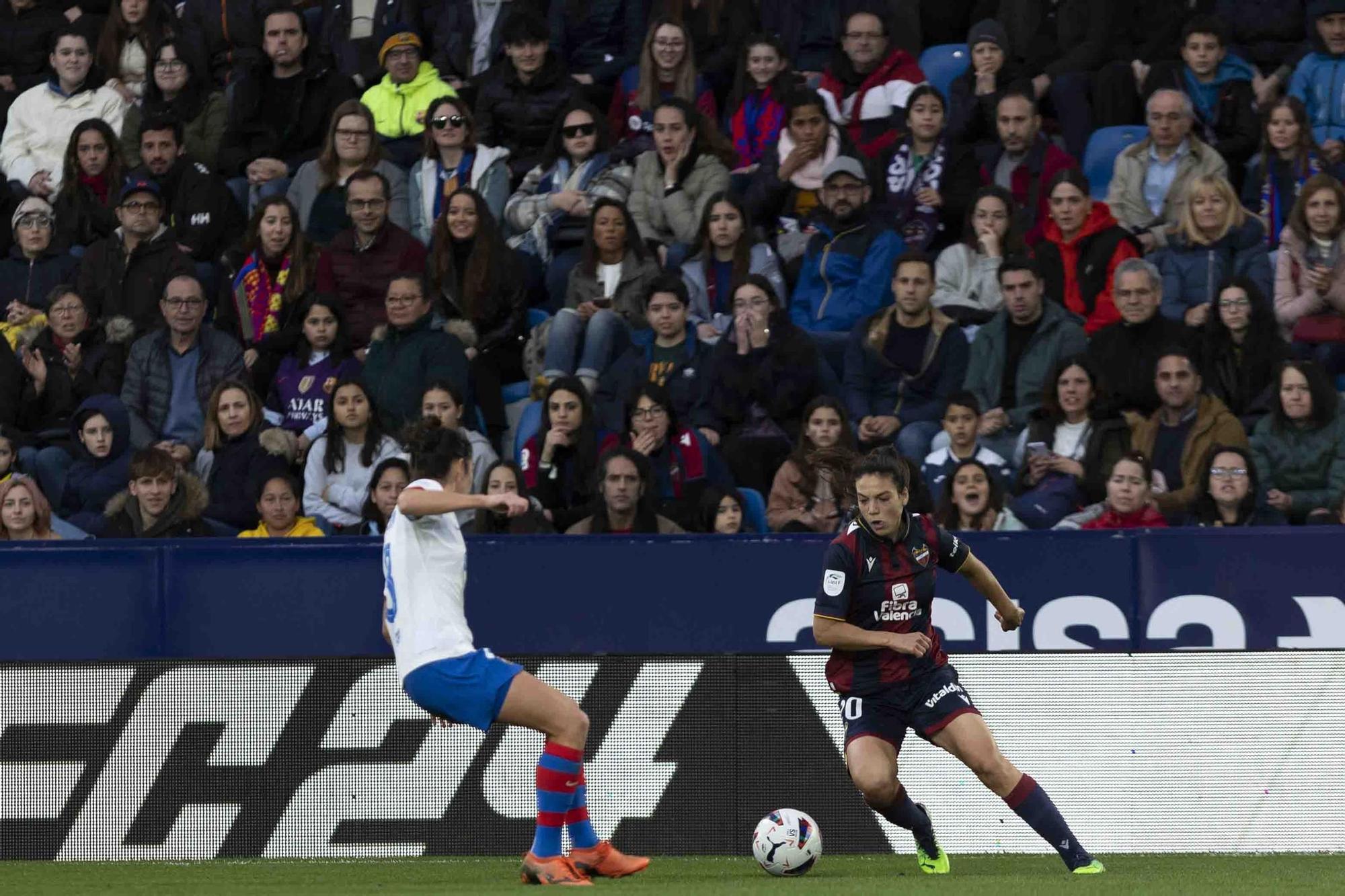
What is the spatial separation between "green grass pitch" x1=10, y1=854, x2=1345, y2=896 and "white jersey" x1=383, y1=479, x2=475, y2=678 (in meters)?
0.92

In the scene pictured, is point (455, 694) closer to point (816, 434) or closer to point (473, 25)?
point (816, 434)

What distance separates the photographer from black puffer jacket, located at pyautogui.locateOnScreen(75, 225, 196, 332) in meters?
14.6

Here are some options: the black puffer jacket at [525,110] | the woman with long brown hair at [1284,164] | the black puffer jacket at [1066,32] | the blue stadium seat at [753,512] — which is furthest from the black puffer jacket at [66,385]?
the woman with long brown hair at [1284,164]

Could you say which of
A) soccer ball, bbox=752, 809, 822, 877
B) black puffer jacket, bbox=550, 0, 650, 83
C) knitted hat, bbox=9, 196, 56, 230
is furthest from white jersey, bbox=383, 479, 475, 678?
black puffer jacket, bbox=550, 0, 650, 83

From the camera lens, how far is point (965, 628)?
11797mm

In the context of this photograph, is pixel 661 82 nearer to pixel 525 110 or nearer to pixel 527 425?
pixel 525 110

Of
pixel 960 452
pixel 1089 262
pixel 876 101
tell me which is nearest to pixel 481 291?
pixel 876 101

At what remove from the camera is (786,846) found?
877cm

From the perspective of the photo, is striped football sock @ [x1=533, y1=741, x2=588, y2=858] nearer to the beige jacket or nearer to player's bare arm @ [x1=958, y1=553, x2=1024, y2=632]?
player's bare arm @ [x1=958, y1=553, x2=1024, y2=632]

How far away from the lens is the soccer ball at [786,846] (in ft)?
28.8

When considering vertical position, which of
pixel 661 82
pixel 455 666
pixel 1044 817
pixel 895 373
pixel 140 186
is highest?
pixel 661 82

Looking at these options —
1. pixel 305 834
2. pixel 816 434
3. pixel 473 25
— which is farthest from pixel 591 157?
pixel 305 834

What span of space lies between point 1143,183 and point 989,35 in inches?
63.3

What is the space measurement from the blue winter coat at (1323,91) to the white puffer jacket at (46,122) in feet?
28.1
